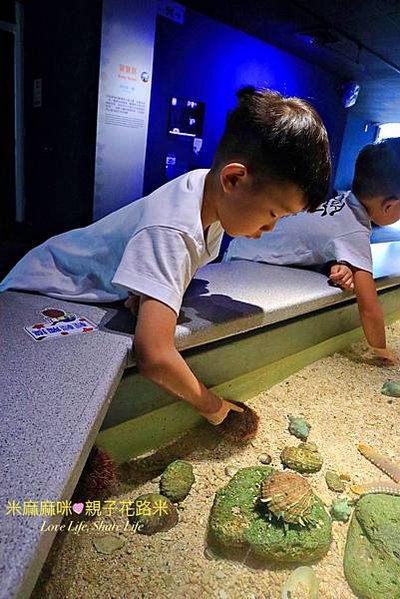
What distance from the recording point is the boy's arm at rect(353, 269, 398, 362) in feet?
4.52

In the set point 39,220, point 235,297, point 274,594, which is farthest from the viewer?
point 39,220

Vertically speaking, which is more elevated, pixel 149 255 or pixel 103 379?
pixel 149 255

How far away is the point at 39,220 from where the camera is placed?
3916 mm

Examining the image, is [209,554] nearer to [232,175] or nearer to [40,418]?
[40,418]

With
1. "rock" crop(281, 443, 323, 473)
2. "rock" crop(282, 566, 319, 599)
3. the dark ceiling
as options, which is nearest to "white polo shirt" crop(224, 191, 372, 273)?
"rock" crop(281, 443, 323, 473)

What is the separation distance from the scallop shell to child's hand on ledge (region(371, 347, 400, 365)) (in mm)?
823

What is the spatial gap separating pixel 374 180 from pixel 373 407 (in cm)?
78

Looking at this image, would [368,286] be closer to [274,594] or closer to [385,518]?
[385,518]

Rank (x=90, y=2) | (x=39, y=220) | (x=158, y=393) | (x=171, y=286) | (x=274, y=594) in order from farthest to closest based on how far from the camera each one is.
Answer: (x=39, y=220) → (x=90, y=2) → (x=158, y=393) → (x=171, y=286) → (x=274, y=594)

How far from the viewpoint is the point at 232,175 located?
0.80 meters

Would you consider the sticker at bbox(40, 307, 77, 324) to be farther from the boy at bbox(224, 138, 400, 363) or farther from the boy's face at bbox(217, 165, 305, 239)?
the boy at bbox(224, 138, 400, 363)

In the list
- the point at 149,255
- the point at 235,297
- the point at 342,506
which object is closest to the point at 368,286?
the point at 235,297

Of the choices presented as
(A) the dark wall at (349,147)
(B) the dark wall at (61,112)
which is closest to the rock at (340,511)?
(B) the dark wall at (61,112)

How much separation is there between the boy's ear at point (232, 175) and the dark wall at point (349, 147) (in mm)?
6740
